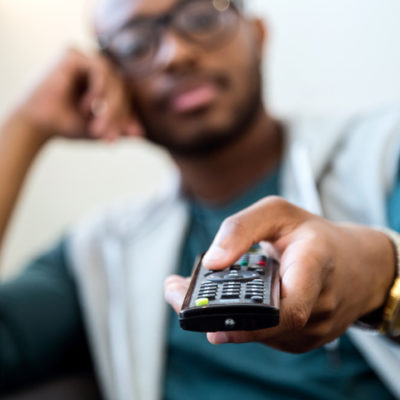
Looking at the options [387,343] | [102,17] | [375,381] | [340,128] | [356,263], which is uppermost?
[102,17]

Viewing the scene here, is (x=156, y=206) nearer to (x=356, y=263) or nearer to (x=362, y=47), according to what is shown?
(x=362, y=47)

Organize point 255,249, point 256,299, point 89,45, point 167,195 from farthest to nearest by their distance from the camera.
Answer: point 89,45 → point 167,195 → point 255,249 → point 256,299

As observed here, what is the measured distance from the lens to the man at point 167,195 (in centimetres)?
73

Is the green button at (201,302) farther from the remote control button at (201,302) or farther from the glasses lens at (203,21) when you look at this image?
the glasses lens at (203,21)

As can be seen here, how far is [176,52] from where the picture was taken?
0.93 meters

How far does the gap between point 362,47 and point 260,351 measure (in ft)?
2.20

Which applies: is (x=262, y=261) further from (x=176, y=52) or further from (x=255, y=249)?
(x=176, y=52)

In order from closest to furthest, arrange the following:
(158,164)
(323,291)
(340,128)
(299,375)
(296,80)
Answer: (323,291), (299,375), (340,128), (296,80), (158,164)

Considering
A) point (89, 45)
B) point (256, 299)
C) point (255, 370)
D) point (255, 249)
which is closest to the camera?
point (256, 299)

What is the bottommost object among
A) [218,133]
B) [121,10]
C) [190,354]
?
[190,354]

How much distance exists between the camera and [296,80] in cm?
125

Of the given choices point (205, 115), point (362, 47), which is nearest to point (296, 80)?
point (362, 47)

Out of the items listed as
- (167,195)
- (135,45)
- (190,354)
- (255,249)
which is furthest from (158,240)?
(255,249)

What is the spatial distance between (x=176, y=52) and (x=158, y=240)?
0.34 meters
